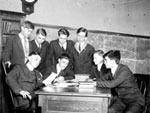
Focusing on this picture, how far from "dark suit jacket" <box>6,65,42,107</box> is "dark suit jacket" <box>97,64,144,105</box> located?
0.81 m

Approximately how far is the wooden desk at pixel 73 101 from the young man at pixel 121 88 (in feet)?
1.71

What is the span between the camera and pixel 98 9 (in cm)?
525

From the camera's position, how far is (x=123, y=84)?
9.91 ft

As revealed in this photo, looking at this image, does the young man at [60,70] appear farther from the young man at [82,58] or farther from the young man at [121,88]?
the young man at [121,88]

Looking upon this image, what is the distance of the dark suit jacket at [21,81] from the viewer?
2.77 metres

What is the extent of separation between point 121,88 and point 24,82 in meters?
1.23

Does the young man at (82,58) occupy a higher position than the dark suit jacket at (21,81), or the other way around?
the young man at (82,58)

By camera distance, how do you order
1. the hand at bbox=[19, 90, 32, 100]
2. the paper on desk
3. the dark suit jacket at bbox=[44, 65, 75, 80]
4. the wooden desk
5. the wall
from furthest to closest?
the wall, the dark suit jacket at bbox=[44, 65, 75, 80], the paper on desk, the hand at bbox=[19, 90, 32, 100], the wooden desk

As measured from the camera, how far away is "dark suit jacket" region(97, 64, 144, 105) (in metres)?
2.94

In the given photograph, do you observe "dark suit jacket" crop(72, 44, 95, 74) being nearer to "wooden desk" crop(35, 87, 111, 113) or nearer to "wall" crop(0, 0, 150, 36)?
"wall" crop(0, 0, 150, 36)

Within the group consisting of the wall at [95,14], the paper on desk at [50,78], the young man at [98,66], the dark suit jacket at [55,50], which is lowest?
the paper on desk at [50,78]

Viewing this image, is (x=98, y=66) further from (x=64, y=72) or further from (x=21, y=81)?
(x=21, y=81)

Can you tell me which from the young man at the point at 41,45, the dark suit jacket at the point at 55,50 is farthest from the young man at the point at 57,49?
the young man at the point at 41,45

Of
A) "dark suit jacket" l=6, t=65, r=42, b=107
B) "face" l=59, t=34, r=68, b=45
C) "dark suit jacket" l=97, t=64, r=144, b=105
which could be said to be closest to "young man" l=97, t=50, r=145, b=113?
"dark suit jacket" l=97, t=64, r=144, b=105
